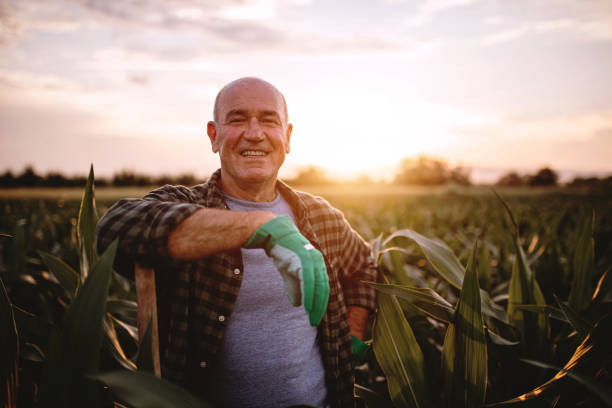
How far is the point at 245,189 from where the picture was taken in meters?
1.46

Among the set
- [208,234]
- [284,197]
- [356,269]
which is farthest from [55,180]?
[208,234]

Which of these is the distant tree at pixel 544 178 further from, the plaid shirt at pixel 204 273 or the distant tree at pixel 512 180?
the plaid shirt at pixel 204 273

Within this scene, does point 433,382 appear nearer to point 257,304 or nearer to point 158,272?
point 257,304

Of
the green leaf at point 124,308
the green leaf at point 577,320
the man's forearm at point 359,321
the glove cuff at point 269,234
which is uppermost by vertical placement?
the glove cuff at point 269,234

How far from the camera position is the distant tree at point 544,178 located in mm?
20578

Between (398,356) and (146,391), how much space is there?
2.67 ft

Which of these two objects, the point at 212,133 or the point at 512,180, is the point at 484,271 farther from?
the point at 512,180

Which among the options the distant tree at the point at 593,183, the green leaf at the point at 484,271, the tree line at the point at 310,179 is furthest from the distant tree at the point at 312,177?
the green leaf at the point at 484,271

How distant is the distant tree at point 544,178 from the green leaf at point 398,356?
958 inches

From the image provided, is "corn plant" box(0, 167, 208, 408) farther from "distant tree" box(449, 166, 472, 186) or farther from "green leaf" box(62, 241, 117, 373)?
"distant tree" box(449, 166, 472, 186)

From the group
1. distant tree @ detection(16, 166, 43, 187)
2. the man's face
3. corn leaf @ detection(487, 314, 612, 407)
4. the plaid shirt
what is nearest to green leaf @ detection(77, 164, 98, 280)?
the plaid shirt

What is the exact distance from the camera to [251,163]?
1366 millimetres

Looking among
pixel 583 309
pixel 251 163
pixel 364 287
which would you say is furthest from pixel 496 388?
pixel 251 163

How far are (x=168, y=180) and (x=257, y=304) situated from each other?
56.4 feet
